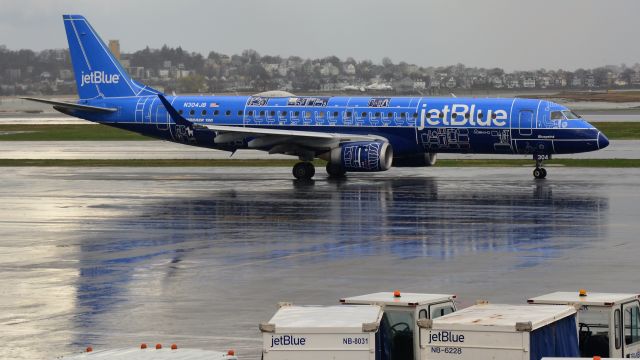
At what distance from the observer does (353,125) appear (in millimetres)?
50094

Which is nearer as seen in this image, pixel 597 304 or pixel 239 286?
pixel 597 304

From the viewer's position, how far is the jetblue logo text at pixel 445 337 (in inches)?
537

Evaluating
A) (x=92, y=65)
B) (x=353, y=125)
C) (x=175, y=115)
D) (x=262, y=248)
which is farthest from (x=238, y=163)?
(x=262, y=248)

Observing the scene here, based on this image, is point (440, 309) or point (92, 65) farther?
point (92, 65)

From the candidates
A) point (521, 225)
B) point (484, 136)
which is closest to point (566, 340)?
point (521, 225)

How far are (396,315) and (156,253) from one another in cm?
1395

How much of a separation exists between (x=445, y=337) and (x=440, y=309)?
261 centimetres

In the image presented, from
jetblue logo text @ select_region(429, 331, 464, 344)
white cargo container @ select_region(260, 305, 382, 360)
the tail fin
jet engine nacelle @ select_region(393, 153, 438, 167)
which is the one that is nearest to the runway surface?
the tail fin

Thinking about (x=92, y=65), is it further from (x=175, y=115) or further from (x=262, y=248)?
(x=262, y=248)

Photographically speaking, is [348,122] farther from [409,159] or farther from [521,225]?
[521,225]

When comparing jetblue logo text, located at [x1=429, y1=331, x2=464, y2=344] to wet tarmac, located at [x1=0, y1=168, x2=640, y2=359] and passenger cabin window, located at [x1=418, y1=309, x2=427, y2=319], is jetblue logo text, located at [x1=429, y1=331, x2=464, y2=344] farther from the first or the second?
wet tarmac, located at [x1=0, y1=168, x2=640, y2=359]

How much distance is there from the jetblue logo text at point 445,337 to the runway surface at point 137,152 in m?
48.5

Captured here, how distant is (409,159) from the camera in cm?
5059

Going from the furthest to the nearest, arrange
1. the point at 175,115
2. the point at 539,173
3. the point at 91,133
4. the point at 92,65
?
the point at 91,133
the point at 92,65
the point at 175,115
the point at 539,173
